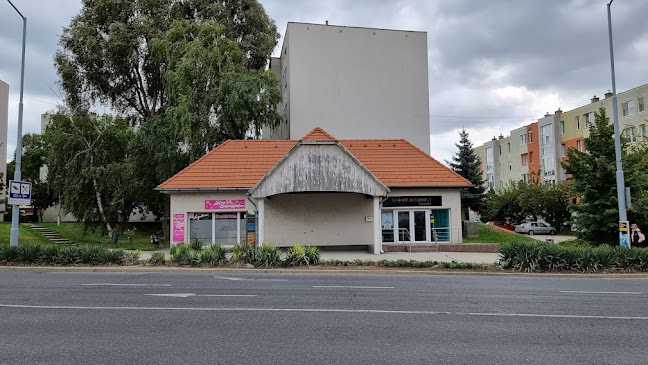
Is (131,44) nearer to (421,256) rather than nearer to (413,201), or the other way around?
(413,201)

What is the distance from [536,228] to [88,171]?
37754mm

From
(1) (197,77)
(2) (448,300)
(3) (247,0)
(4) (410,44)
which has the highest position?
(3) (247,0)

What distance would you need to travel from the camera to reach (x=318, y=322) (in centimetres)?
768

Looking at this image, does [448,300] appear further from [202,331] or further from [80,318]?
[80,318]

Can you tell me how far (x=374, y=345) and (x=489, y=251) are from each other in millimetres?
17848

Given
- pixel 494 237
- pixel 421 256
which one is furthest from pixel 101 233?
pixel 494 237

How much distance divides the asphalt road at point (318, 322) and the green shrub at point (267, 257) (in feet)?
10.3

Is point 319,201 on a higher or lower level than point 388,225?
higher

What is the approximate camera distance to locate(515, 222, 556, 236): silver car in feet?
142

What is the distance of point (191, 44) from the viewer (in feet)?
99.2

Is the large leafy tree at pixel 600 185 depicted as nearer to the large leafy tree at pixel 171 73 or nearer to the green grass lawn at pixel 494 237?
the green grass lawn at pixel 494 237

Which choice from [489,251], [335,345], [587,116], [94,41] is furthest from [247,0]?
[587,116]

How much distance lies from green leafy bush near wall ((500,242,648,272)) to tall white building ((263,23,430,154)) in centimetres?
2395

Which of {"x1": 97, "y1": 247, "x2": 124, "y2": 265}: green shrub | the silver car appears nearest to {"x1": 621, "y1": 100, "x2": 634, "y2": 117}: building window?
the silver car
